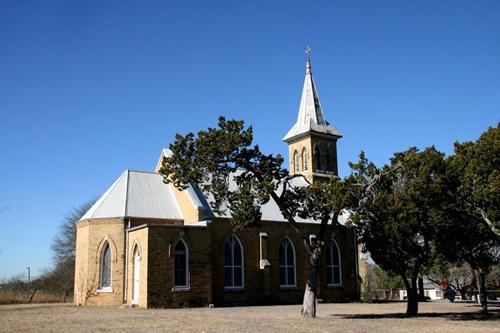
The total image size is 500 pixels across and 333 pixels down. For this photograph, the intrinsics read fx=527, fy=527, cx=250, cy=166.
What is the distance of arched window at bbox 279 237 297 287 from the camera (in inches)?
1542

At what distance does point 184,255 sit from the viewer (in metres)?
A: 33.3

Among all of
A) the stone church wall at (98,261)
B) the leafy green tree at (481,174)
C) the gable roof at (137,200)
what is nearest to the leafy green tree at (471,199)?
the leafy green tree at (481,174)

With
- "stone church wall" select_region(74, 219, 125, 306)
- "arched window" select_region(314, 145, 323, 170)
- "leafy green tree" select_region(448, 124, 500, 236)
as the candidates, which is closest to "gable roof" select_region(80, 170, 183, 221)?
"stone church wall" select_region(74, 219, 125, 306)

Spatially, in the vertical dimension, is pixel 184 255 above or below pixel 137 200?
below

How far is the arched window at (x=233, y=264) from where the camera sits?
36.4 meters

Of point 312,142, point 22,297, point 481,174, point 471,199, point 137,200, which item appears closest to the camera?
point 481,174

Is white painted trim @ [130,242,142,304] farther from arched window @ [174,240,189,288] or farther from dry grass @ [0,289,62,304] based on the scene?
dry grass @ [0,289,62,304]

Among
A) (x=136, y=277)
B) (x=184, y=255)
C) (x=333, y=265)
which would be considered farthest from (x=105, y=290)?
(x=333, y=265)

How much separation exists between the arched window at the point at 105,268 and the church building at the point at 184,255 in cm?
7

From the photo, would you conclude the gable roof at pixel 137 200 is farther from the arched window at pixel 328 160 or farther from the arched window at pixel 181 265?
the arched window at pixel 328 160

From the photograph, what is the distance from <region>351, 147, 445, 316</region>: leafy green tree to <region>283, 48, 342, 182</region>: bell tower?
69.1 ft

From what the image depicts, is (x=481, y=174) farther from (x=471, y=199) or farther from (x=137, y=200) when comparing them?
(x=137, y=200)

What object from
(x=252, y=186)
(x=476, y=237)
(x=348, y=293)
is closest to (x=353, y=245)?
(x=348, y=293)

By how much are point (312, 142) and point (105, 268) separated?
887 inches
